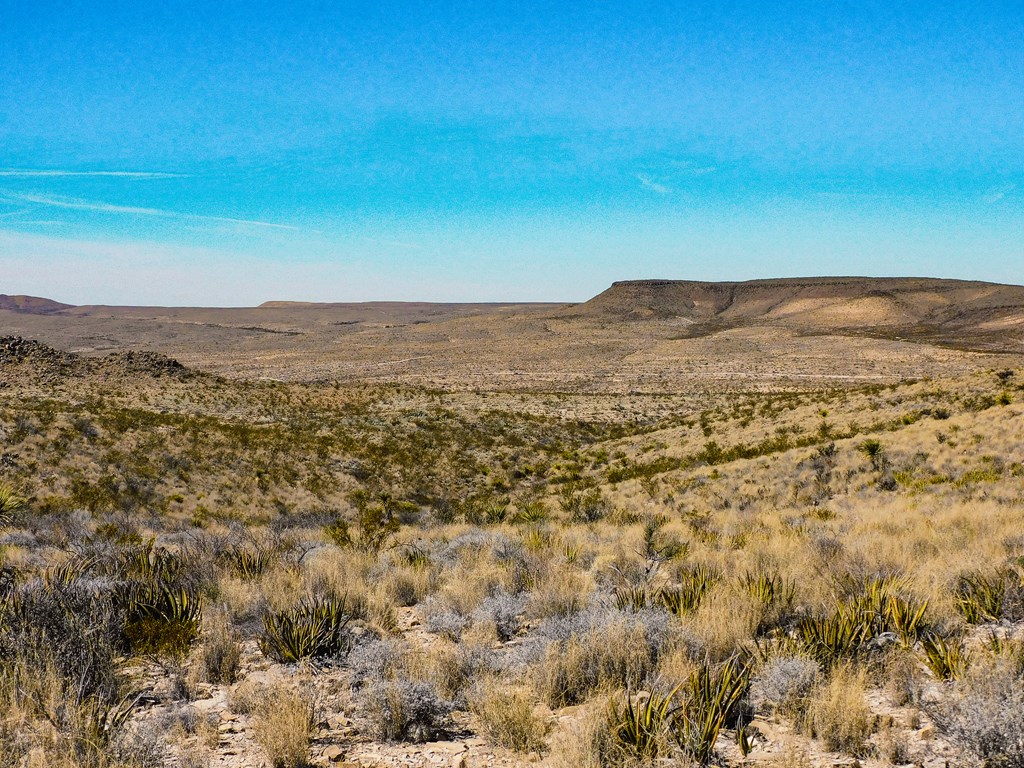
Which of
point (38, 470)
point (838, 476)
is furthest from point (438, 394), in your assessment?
point (838, 476)

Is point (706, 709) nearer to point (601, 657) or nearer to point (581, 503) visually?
point (601, 657)

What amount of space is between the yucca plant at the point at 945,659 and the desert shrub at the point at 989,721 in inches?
17.0

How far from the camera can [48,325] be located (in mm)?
171875

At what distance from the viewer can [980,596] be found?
5.37 m

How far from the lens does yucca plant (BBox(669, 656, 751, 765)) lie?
344 cm

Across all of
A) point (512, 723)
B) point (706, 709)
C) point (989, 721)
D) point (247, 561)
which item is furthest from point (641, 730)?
point (247, 561)

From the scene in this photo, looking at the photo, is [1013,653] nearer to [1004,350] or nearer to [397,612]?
[397,612]

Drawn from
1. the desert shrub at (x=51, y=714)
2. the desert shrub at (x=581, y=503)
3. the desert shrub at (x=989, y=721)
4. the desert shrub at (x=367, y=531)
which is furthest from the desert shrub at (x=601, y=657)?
the desert shrub at (x=581, y=503)

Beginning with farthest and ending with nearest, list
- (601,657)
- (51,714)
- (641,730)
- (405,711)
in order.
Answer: (601,657) < (405,711) < (51,714) < (641,730)

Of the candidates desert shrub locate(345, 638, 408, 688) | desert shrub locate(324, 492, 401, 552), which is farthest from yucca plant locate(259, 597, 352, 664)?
desert shrub locate(324, 492, 401, 552)

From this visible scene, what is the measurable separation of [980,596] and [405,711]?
4886 millimetres

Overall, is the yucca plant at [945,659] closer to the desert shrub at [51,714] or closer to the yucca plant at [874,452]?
the desert shrub at [51,714]

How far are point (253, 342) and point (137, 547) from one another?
13113cm

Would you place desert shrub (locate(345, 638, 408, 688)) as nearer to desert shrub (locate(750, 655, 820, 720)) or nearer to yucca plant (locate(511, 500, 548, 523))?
desert shrub (locate(750, 655, 820, 720))
